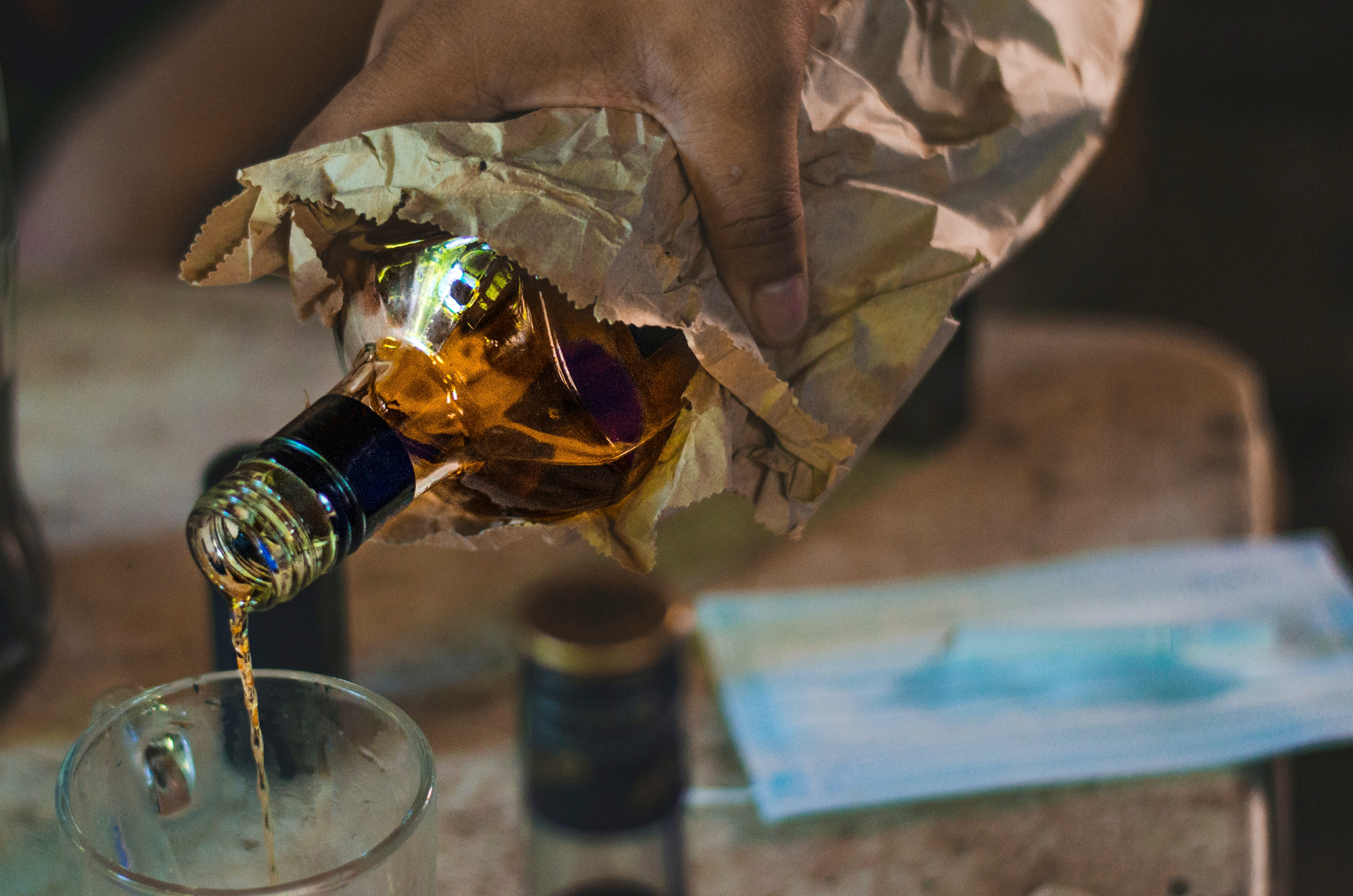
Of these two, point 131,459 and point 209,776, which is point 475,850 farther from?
point 131,459

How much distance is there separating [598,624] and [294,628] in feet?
0.41

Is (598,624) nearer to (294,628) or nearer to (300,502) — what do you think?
(294,628)

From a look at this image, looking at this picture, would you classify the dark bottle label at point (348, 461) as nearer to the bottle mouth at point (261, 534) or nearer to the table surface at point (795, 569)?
the bottle mouth at point (261, 534)

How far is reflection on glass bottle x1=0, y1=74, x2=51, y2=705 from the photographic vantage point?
57 cm

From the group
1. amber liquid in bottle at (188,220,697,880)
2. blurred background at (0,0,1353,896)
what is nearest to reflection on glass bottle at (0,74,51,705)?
amber liquid in bottle at (188,220,697,880)

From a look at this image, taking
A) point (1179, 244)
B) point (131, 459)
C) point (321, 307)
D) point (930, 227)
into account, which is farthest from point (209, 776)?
point (1179, 244)

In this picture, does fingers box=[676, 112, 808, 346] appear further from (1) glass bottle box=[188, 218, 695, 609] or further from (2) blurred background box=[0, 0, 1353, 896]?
(2) blurred background box=[0, 0, 1353, 896]

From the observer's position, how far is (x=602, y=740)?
507mm

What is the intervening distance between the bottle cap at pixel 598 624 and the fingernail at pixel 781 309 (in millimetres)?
182

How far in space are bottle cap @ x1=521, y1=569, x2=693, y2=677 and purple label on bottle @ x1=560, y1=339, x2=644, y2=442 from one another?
0.17 metres

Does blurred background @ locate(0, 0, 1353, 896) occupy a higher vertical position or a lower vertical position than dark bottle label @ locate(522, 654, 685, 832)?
lower

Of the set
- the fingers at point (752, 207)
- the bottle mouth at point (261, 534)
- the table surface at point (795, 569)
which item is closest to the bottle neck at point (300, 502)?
the bottle mouth at point (261, 534)

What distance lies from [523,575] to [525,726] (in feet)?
0.61

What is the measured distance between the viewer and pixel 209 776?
36 cm
